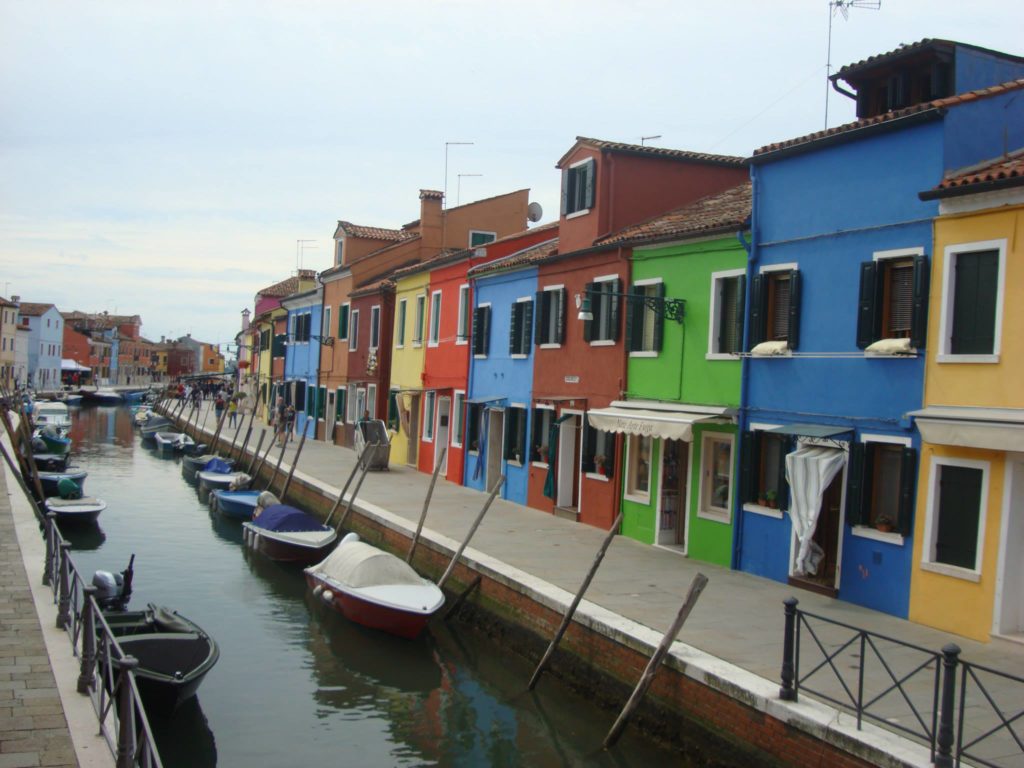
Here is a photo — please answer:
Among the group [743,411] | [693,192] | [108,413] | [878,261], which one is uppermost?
[693,192]

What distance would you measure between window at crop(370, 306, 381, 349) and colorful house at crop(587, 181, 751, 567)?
17312mm

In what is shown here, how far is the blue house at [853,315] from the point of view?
12.1 meters

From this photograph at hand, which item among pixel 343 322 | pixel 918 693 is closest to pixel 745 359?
pixel 918 693

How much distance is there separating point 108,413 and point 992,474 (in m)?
78.6

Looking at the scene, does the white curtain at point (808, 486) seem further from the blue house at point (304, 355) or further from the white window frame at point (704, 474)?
the blue house at point (304, 355)

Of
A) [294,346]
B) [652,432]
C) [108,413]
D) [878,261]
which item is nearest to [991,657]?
[878,261]

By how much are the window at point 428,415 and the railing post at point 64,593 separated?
1823cm

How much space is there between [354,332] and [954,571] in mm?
28173

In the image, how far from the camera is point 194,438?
48.4 meters

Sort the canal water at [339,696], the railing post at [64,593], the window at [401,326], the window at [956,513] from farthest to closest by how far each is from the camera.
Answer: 1. the window at [401,326]
2. the window at [956,513]
3. the canal water at [339,696]
4. the railing post at [64,593]

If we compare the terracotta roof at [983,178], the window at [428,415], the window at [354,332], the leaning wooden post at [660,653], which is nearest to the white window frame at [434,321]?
the window at [428,415]

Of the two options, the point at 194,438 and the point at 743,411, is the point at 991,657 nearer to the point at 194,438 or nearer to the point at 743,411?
the point at 743,411

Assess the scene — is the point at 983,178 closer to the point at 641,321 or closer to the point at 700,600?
the point at 700,600

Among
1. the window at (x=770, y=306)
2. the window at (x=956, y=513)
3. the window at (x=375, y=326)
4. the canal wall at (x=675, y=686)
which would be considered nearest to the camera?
the canal wall at (x=675, y=686)
